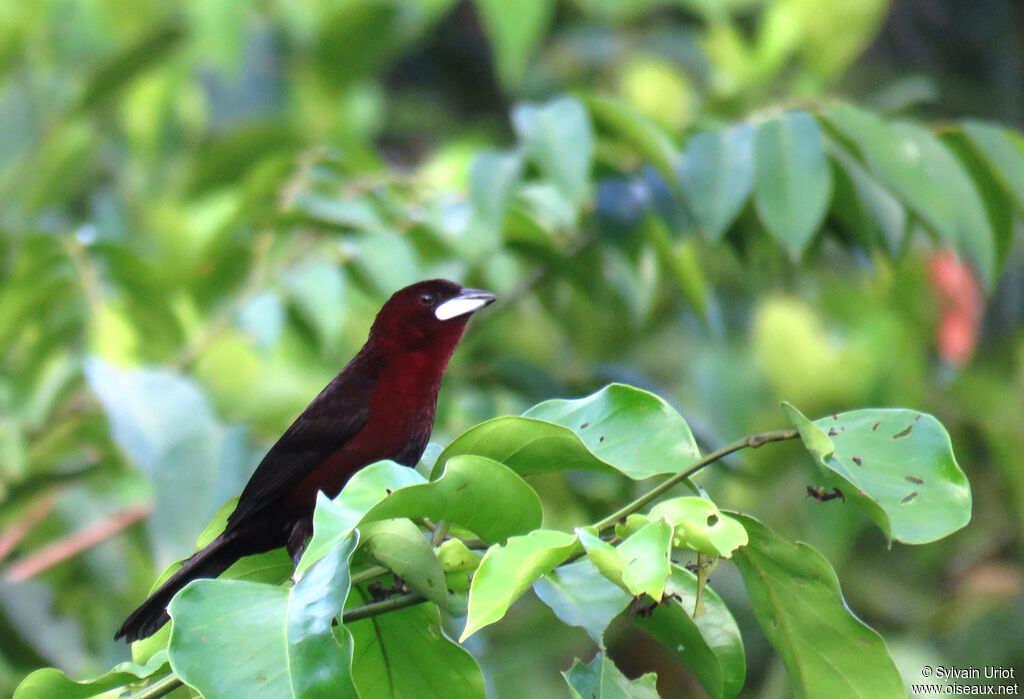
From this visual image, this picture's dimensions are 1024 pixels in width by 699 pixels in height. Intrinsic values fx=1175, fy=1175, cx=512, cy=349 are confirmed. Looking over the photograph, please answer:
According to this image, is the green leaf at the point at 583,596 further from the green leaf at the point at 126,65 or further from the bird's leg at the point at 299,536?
the green leaf at the point at 126,65

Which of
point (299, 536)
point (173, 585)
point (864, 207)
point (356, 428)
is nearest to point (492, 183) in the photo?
point (356, 428)

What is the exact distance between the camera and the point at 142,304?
3.60 meters

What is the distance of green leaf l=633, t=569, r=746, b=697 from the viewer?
146cm

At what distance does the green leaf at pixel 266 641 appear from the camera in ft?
4.08

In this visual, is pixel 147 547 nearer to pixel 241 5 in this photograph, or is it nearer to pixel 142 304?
pixel 142 304

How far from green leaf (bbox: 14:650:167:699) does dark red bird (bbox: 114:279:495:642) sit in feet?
2.09

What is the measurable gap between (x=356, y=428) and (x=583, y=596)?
107cm

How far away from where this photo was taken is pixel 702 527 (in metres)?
1.28

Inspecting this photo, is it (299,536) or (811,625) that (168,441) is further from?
(811,625)

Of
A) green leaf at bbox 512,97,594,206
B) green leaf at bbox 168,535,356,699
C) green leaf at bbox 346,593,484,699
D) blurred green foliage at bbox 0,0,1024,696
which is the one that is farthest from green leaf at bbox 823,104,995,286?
green leaf at bbox 168,535,356,699

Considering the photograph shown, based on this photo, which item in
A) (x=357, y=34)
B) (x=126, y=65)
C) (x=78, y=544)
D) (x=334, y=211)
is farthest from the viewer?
(x=357, y=34)

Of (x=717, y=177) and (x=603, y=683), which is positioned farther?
(x=717, y=177)

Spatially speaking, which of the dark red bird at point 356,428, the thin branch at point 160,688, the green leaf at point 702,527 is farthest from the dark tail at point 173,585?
the green leaf at point 702,527

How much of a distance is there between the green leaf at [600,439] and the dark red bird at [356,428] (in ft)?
2.52
